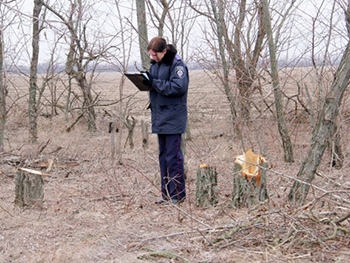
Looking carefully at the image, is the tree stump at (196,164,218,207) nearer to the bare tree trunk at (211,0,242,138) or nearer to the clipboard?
the clipboard

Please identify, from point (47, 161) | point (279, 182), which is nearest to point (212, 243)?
point (279, 182)

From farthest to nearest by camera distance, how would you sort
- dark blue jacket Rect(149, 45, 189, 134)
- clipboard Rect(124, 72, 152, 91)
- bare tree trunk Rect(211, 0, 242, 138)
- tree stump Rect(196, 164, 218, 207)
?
bare tree trunk Rect(211, 0, 242, 138)
tree stump Rect(196, 164, 218, 207)
dark blue jacket Rect(149, 45, 189, 134)
clipboard Rect(124, 72, 152, 91)

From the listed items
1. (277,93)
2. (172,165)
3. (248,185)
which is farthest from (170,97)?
(277,93)

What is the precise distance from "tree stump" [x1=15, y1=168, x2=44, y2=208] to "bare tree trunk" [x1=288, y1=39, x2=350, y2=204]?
253 centimetres

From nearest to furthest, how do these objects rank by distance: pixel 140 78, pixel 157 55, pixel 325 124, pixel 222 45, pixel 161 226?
pixel 161 226 < pixel 325 124 < pixel 140 78 < pixel 157 55 < pixel 222 45

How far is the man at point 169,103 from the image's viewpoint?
5133mm

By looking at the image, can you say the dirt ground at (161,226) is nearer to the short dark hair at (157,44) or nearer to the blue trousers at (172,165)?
the blue trousers at (172,165)

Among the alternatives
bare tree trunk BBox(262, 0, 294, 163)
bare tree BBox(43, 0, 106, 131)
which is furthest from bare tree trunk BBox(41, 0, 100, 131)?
bare tree trunk BBox(262, 0, 294, 163)

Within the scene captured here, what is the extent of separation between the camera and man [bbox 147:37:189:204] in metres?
5.13

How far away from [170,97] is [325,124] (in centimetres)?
149

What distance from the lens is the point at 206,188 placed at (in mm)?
5441

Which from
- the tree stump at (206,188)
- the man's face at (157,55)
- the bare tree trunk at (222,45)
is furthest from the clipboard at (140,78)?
the bare tree trunk at (222,45)

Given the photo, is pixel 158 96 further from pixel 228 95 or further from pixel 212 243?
pixel 228 95

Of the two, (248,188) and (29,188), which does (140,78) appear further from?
(29,188)
